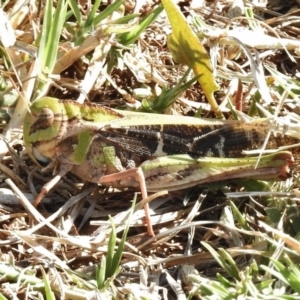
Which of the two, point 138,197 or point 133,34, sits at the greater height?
point 133,34

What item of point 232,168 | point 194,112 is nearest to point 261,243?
point 232,168

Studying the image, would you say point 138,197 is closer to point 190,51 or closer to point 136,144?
point 136,144

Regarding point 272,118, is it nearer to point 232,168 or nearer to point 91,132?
point 232,168

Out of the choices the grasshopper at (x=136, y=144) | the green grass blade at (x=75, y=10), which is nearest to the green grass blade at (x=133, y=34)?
the green grass blade at (x=75, y=10)

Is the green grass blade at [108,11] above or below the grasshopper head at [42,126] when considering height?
above

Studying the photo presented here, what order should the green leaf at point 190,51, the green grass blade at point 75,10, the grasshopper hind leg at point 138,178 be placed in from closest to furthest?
the grasshopper hind leg at point 138,178 < the green leaf at point 190,51 < the green grass blade at point 75,10

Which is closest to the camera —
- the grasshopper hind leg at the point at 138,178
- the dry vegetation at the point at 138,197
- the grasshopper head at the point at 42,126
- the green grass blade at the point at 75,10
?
the dry vegetation at the point at 138,197

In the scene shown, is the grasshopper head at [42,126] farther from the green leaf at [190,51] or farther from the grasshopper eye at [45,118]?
the green leaf at [190,51]

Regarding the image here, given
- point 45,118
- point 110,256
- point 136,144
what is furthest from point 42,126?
point 110,256

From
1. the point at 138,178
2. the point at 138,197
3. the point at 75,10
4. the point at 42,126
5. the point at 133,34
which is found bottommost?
the point at 138,197
